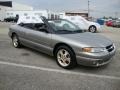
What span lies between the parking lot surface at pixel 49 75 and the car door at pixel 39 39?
0.43 m

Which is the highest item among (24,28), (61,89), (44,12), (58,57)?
(44,12)

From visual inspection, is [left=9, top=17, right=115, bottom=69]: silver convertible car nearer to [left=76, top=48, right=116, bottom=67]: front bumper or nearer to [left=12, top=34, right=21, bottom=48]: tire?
[left=76, top=48, right=116, bottom=67]: front bumper

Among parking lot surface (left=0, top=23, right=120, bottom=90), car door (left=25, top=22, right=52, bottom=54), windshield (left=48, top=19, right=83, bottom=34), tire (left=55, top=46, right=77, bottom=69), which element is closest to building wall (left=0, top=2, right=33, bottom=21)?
car door (left=25, top=22, right=52, bottom=54)

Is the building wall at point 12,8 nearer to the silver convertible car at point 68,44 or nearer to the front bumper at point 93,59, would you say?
the silver convertible car at point 68,44

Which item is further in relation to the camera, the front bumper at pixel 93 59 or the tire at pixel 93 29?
the tire at pixel 93 29

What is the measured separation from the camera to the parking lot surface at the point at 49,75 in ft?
12.9

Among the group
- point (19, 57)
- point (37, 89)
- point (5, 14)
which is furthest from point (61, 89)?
point (5, 14)

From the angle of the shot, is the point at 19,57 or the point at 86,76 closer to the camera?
the point at 86,76

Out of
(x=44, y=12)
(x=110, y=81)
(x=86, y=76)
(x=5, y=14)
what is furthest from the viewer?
(x=5, y=14)

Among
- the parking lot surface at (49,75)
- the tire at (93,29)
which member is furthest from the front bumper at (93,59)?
the tire at (93,29)

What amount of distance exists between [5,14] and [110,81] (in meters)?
57.6

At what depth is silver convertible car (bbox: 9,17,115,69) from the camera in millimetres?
4633

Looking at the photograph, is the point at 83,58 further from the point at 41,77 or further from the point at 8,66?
the point at 8,66

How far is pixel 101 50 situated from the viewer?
15.4 ft
